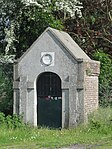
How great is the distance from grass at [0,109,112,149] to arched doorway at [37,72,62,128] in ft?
2.93

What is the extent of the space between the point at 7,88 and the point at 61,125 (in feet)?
14.8

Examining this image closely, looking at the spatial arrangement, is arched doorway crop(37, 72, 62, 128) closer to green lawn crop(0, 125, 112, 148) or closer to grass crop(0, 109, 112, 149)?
grass crop(0, 109, 112, 149)

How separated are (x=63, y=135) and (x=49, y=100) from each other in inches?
131

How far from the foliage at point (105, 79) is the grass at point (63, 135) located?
1.83 m

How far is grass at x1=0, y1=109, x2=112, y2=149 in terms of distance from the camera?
16.2 meters

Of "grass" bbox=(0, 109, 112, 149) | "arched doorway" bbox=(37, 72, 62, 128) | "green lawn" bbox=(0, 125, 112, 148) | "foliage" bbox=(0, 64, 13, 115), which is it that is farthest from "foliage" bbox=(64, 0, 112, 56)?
"green lawn" bbox=(0, 125, 112, 148)

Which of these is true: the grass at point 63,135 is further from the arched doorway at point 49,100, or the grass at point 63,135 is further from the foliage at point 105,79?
the foliage at point 105,79

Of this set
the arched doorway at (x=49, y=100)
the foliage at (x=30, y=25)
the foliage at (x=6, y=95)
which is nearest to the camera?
the arched doorway at (x=49, y=100)

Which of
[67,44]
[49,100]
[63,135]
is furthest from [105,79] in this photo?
[63,135]

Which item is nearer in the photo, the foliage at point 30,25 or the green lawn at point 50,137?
→ the green lawn at point 50,137

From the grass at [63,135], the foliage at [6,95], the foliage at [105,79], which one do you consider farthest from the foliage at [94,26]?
the grass at [63,135]

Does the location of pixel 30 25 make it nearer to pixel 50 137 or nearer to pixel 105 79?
pixel 105 79

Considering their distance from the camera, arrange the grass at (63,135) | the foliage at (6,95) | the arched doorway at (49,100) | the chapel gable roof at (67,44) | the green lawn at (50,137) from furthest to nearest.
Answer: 1. the foliage at (6,95)
2. the arched doorway at (49,100)
3. the chapel gable roof at (67,44)
4. the green lawn at (50,137)
5. the grass at (63,135)

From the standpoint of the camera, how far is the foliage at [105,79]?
2359 centimetres
